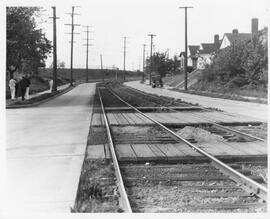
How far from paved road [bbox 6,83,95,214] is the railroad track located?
78 centimetres

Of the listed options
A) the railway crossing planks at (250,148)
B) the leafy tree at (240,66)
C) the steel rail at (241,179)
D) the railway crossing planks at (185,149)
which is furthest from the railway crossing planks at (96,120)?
the leafy tree at (240,66)

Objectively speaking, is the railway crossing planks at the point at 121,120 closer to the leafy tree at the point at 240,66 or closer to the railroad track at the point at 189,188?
the railroad track at the point at 189,188

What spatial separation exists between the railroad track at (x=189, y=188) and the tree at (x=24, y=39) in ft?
53.8

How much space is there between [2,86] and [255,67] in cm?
3024

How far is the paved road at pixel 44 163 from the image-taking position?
5691 millimetres

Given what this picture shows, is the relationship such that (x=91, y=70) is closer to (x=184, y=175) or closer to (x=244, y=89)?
(x=244, y=89)

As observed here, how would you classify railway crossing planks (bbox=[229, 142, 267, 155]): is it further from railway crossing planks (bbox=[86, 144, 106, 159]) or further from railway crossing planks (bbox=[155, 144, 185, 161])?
railway crossing planks (bbox=[86, 144, 106, 159])

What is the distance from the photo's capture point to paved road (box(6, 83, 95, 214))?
18.7 ft

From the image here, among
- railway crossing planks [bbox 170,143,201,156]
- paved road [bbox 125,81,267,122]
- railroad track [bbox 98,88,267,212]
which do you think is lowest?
railroad track [bbox 98,88,267,212]

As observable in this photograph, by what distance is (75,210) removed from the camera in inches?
205

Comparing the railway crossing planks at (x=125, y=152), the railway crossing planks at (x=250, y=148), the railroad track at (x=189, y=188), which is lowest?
the railroad track at (x=189, y=188)

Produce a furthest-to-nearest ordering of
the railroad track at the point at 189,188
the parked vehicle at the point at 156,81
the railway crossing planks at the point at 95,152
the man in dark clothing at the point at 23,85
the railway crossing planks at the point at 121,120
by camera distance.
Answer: the parked vehicle at the point at 156,81
the man in dark clothing at the point at 23,85
the railway crossing planks at the point at 121,120
the railway crossing planks at the point at 95,152
the railroad track at the point at 189,188

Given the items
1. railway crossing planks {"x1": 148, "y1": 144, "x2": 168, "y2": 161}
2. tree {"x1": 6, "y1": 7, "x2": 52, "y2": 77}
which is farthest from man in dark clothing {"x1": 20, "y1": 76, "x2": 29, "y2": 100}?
railway crossing planks {"x1": 148, "y1": 144, "x2": 168, "y2": 161}

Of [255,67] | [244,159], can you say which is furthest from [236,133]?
[255,67]
